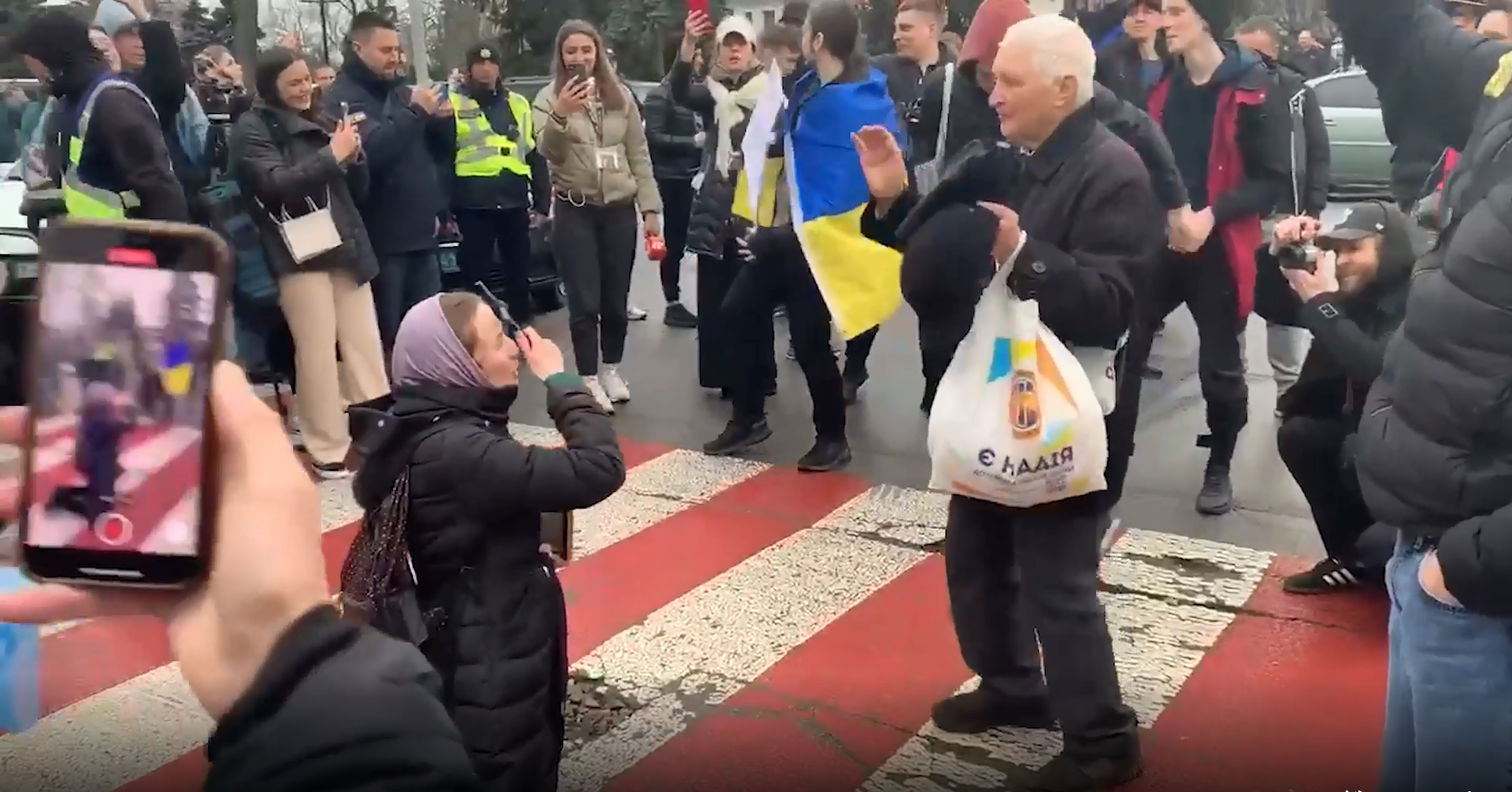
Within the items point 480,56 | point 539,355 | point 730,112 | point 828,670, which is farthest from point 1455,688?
point 480,56

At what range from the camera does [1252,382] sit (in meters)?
6.07

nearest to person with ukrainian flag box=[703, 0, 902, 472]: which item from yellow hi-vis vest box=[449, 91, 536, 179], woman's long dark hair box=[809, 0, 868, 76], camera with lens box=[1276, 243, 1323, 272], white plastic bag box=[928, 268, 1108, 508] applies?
woman's long dark hair box=[809, 0, 868, 76]

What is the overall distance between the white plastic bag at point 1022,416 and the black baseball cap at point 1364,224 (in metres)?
1.12

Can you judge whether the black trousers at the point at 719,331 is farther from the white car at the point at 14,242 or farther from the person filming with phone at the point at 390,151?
the white car at the point at 14,242

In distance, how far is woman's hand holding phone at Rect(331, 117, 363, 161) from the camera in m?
4.37

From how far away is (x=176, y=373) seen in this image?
917 millimetres

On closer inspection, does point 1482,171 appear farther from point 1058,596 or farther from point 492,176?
point 492,176

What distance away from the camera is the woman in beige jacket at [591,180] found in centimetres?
555

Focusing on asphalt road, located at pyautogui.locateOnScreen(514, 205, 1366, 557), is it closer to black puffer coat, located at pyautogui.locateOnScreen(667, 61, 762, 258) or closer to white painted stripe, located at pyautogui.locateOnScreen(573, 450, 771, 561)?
white painted stripe, located at pyautogui.locateOnScreen(573, 450, 771, 561)

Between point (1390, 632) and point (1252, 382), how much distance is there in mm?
4306

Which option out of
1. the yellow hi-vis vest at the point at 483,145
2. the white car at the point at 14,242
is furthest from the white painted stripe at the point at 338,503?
the yellow hi-vis vest at the point at 483,145

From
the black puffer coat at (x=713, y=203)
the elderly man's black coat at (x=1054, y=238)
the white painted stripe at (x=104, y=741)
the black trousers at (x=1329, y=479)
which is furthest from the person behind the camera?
the black puffer coat at (x=713, y=203)

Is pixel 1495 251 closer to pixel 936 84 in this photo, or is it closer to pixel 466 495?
pixel 466 495

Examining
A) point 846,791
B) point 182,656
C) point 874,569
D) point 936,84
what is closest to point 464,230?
point 936,84
